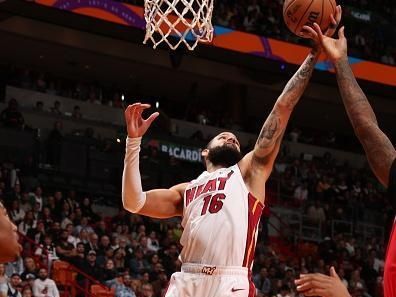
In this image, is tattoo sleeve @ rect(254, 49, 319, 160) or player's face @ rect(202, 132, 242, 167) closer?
tattoo sleeve @ rect(254, 49, 319, 160)

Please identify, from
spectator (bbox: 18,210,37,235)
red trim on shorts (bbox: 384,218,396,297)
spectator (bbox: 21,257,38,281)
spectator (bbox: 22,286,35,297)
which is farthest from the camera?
spectator (bbox: 18,210,37,235)

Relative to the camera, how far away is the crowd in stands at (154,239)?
12758mm

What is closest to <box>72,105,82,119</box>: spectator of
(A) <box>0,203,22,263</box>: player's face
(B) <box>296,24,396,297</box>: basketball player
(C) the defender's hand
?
(C) the defender's hand

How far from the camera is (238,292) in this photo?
17.1 ft

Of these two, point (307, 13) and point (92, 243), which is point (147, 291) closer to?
point (92, 243)

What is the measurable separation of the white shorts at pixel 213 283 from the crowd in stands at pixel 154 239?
5.61m

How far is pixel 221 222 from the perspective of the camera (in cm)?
535

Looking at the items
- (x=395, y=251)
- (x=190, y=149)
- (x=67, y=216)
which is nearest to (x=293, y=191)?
(x=190, y=149)

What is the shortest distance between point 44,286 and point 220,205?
21.3 ft

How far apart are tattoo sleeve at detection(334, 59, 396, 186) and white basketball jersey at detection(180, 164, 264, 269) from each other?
7.21 feet

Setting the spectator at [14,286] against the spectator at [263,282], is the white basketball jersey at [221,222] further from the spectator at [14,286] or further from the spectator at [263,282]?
the spectator at [263,282]

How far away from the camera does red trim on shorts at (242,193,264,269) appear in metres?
5.37

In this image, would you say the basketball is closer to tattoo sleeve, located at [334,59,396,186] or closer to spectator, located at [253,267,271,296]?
tattoo sleeve, located at [334,59,396,186]

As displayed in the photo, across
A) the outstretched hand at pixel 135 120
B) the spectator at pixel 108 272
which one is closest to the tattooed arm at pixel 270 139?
the outstretched hand at pixel 135 120
